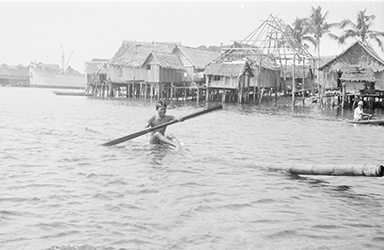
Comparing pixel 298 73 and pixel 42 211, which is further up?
pixel 298 73

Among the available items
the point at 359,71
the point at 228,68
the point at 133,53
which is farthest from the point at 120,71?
the point at 359,71

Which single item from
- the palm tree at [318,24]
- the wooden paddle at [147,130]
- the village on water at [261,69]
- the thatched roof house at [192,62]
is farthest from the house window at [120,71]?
the wooden paddle at [147,130]

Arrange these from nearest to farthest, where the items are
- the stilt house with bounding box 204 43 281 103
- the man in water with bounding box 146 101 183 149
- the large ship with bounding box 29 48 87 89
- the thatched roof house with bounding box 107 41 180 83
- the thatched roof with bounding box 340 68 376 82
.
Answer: the man in water with bounding box 146 101 183 149 < the thatched roof with bounding box 340 68 376 82 < the stilt house with bounding box 204 43 281 103 < the thatched roof house with bounding box 107 41 180 83 < the large ship with bounding box 29 48 87 89

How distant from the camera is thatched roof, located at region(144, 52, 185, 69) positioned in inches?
1699

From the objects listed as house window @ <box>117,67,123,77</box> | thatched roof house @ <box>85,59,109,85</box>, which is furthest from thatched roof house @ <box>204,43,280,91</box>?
thatched roof house @ <box>85,59,109,85</box>

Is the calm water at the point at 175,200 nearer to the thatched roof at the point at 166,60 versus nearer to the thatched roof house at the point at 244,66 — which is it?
the thatched roof house at the point at 244,66

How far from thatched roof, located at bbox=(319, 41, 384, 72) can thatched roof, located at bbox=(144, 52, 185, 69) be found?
15524mm

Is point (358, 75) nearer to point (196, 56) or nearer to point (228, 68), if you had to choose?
point (228, 68)

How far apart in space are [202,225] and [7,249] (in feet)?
7.82

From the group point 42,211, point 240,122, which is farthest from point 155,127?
point 240,122

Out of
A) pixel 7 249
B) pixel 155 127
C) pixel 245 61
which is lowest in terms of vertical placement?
pixel 7 249

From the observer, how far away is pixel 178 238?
5.59m

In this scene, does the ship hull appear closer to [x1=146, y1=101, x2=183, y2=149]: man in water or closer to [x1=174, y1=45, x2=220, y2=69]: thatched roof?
[x1=174, y1=45, x2=220, y2=69]: thatched roof

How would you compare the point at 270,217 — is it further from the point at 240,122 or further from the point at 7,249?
the point at 240,122
